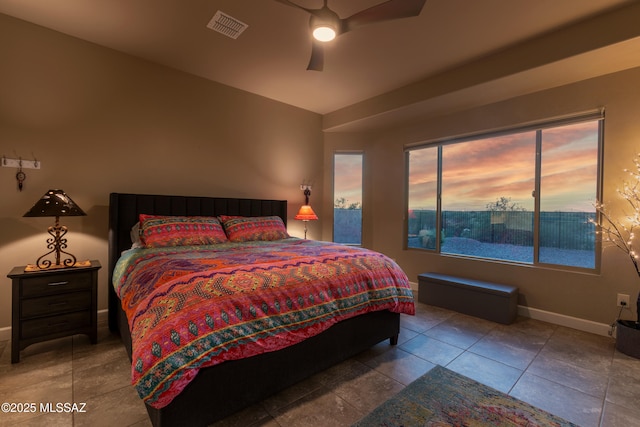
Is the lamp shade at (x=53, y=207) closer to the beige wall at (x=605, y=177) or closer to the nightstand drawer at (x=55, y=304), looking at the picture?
the nightstand drawer at (x=55, y=304)

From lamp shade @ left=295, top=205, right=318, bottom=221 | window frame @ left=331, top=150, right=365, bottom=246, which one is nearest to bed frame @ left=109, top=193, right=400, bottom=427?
lamp shade @ left=295, top=205, right=318, bottom=221

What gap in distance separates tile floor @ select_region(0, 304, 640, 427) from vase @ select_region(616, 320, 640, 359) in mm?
66

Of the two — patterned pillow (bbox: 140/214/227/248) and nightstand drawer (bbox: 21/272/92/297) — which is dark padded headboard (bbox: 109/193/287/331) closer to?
patterned pillow (bbox: 140/214/227/248)

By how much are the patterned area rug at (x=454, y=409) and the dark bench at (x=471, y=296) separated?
1.42m

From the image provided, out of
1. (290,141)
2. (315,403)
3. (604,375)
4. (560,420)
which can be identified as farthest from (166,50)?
(604,375)

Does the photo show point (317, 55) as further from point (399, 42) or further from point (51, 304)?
point (51, 304)

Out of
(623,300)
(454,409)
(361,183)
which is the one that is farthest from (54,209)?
(623,300)

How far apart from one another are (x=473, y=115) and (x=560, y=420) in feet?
10.9

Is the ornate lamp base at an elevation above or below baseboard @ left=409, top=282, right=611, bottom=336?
above

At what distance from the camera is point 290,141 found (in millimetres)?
4617

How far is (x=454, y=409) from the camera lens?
1.73m

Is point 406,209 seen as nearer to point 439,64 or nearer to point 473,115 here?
point 473,115

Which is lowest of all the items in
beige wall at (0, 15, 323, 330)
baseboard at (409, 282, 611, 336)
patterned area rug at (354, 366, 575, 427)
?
patterned area rug at (354, 366, 575, 427)

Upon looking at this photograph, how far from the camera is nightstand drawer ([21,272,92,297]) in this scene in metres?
2.23
